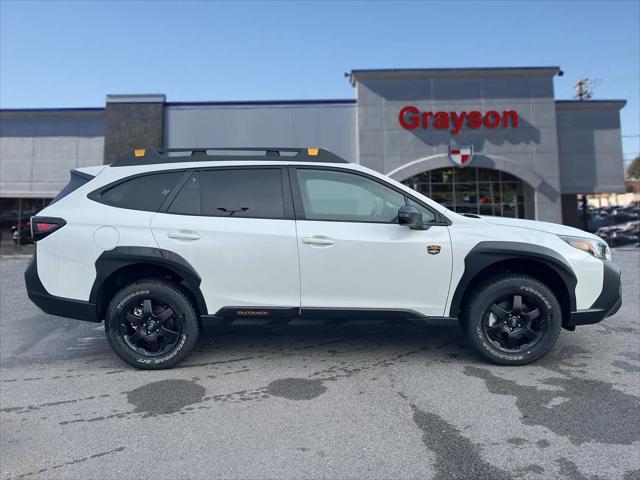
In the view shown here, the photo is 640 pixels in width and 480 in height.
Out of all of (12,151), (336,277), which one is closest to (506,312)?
(336,277)

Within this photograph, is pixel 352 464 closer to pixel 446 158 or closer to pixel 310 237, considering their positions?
pixel 310 237

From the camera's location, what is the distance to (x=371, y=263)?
3.79m

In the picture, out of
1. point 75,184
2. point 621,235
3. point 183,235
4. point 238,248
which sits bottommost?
point 238,248

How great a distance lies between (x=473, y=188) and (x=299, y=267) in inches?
529

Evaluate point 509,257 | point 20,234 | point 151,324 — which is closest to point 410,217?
point 509,257

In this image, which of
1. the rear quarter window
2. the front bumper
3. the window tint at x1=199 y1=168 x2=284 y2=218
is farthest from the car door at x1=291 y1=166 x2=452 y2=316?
the rear quarter window

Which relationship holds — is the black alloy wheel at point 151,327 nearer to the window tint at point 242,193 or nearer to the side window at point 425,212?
the window tint at point 242,193

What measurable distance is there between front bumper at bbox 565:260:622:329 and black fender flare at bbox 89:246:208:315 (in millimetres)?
3211

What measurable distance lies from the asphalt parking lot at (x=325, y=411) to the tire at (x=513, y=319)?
179 millimetres

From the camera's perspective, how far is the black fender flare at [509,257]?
3822 mm

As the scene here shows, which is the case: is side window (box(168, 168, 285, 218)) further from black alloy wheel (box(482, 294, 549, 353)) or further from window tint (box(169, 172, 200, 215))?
black alloy wheel (box(482, 294, 549, 353))

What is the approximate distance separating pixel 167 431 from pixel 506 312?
2.83m

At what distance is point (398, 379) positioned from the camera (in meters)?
3.69

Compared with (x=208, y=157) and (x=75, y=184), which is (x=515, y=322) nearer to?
(x=208, y=157)
